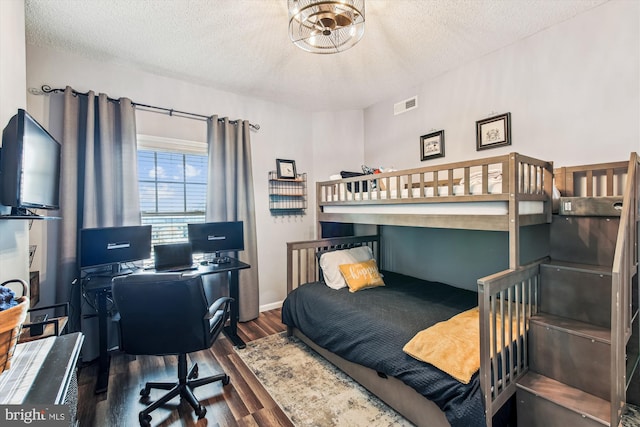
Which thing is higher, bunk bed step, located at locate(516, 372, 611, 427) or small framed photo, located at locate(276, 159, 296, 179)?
small framed photo, located at locate(276, 159, 296, 179)

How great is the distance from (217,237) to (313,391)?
1.72m

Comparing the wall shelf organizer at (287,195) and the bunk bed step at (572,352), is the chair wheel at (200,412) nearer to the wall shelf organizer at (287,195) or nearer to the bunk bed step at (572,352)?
the bunk bed step at (572,352)

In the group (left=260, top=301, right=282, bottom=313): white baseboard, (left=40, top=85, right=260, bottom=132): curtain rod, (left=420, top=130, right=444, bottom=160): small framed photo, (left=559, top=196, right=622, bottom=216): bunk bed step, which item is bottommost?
(left=260, top=301, right=282, bottom=313): white baseboard

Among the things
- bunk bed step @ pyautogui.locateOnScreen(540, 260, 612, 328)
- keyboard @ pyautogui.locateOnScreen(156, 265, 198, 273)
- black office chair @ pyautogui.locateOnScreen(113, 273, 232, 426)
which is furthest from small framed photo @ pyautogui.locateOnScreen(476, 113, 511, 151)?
keyboard @ pyautogui.locateOnScreen(156, 265, 198, 273)

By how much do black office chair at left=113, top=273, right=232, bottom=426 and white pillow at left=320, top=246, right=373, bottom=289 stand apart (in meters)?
1.29

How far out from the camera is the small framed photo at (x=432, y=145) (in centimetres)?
312

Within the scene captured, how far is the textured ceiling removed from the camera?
6.64ft

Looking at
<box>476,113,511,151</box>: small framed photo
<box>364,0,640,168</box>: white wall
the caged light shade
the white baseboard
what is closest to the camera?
the caged light shade

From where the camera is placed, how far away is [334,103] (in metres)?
3.82

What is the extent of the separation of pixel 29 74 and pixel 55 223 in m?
1.23

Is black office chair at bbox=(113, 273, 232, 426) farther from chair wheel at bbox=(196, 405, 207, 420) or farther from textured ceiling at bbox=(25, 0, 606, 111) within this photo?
textured ceiling at bbox=(25, 0, 606, 111)

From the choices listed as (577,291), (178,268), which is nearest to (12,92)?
(178,268)

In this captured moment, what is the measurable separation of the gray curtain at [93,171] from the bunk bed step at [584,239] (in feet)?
11.3

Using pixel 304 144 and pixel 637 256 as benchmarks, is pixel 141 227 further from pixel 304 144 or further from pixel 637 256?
pixel 637 256
